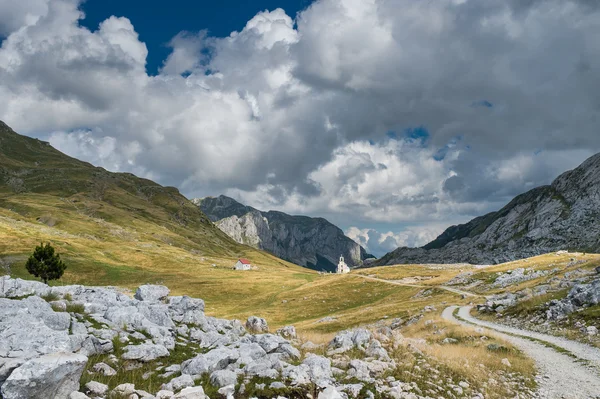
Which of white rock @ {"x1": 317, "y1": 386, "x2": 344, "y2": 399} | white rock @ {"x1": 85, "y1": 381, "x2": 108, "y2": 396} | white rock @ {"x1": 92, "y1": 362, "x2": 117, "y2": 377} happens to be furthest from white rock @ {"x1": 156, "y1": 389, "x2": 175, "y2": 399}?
white rock @ {"x1": 317, "y1": 386, "x2": 344, "y2": 399}

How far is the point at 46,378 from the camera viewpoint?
28.5 feet

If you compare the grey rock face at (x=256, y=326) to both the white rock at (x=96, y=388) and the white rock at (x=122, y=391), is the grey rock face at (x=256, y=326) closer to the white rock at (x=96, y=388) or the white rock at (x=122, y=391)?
the white rock at (x=122, y=391)

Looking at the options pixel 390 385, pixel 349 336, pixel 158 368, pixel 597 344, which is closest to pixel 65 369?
pixel 158 368

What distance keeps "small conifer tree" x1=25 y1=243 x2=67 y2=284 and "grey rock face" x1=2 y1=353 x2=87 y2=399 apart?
74.7m

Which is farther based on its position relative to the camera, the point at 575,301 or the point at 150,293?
the point at 575,301

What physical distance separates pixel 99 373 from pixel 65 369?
Answer: 342 centimetres

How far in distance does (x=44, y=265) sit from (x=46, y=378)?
249ft

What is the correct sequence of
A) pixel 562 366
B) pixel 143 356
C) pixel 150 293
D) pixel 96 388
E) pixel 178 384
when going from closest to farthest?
pixel 96 388 < pixel 178 384 < pixel 143 356 < pixel 562 366 < pixel 150 293

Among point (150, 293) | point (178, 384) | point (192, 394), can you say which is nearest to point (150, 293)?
point (150, 293)

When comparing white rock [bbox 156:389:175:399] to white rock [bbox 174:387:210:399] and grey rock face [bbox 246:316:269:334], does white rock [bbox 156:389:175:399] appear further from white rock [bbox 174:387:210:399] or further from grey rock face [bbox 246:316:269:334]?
grey rock face [bbox 246:316:269:334]

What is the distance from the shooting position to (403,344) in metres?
21.8

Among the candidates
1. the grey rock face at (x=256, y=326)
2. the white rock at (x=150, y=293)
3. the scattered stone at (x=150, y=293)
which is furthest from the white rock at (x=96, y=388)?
the grey rock face at (x=256, y=326)

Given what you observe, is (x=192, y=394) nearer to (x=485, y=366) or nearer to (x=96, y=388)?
(x=96, y=388)

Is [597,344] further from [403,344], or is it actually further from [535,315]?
[403,344]
